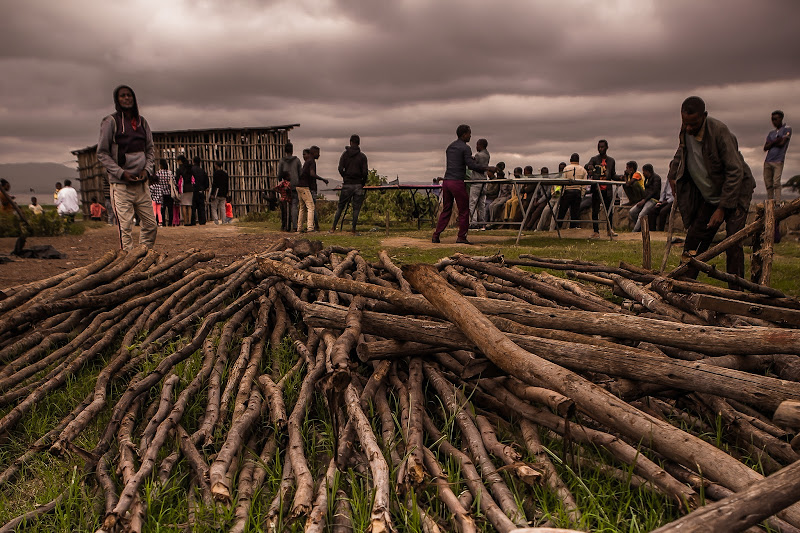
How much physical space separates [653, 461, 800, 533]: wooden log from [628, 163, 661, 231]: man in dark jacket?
13.6 metres

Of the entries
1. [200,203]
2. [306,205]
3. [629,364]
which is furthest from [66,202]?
[629,364]

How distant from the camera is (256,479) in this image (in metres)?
2.43

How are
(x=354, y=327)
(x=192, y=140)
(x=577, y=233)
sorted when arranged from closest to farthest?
(x=354, y=327), (x=577, y=233), (x=192, y=140)

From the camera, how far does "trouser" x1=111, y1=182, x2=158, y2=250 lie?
675 cm

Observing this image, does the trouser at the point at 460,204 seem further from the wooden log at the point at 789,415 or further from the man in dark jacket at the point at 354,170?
the wooden log at the point at 789,415

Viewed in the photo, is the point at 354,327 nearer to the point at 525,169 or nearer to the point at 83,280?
the point at 83,280

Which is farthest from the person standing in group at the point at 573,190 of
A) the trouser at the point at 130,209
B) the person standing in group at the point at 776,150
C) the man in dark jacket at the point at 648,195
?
the trouser at the point at 130,209

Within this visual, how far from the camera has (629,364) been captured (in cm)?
249

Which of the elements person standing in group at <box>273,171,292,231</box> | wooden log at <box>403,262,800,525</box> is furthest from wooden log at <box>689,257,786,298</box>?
person standing in group at <box>273,171,292,231</box>

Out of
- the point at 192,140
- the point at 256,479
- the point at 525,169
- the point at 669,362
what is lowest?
the point at 256,479

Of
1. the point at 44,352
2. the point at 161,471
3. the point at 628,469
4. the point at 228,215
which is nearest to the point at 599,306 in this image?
the point at 628,469

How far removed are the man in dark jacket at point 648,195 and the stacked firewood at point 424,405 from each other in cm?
1104

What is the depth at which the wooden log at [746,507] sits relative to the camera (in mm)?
1441

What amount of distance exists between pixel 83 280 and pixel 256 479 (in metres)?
3.08
